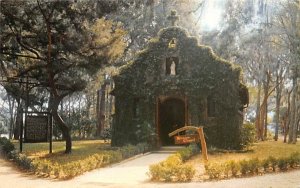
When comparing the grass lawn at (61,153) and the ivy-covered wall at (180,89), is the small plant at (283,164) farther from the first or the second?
the ivy-covered wall at (180,89)

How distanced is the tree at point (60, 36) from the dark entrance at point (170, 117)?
21.9ft

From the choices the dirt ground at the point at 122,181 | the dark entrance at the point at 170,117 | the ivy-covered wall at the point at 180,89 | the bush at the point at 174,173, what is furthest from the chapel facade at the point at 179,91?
the bush at the point at 174,173

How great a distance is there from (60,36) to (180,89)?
7887 millimetres

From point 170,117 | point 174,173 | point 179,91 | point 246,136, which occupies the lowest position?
point 174,173

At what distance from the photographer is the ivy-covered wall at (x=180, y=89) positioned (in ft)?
70.0

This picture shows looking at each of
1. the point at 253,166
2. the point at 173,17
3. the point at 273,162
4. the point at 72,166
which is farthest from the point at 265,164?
the point at 173,17

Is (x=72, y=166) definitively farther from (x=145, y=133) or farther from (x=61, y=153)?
(x=145, y=133)

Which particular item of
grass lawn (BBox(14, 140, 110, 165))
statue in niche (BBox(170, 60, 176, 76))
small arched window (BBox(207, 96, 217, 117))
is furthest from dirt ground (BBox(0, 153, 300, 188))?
statue in niche (BBox(170, 60, 176, 76))

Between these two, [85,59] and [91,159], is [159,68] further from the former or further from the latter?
[91,159]

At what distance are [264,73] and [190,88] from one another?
1361 cm

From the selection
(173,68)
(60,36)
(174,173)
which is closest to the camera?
(174,173)

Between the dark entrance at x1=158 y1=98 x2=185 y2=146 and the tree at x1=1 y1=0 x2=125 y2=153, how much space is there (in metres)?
6.69

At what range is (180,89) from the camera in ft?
72.2

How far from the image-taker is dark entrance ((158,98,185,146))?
23844 millimetres
